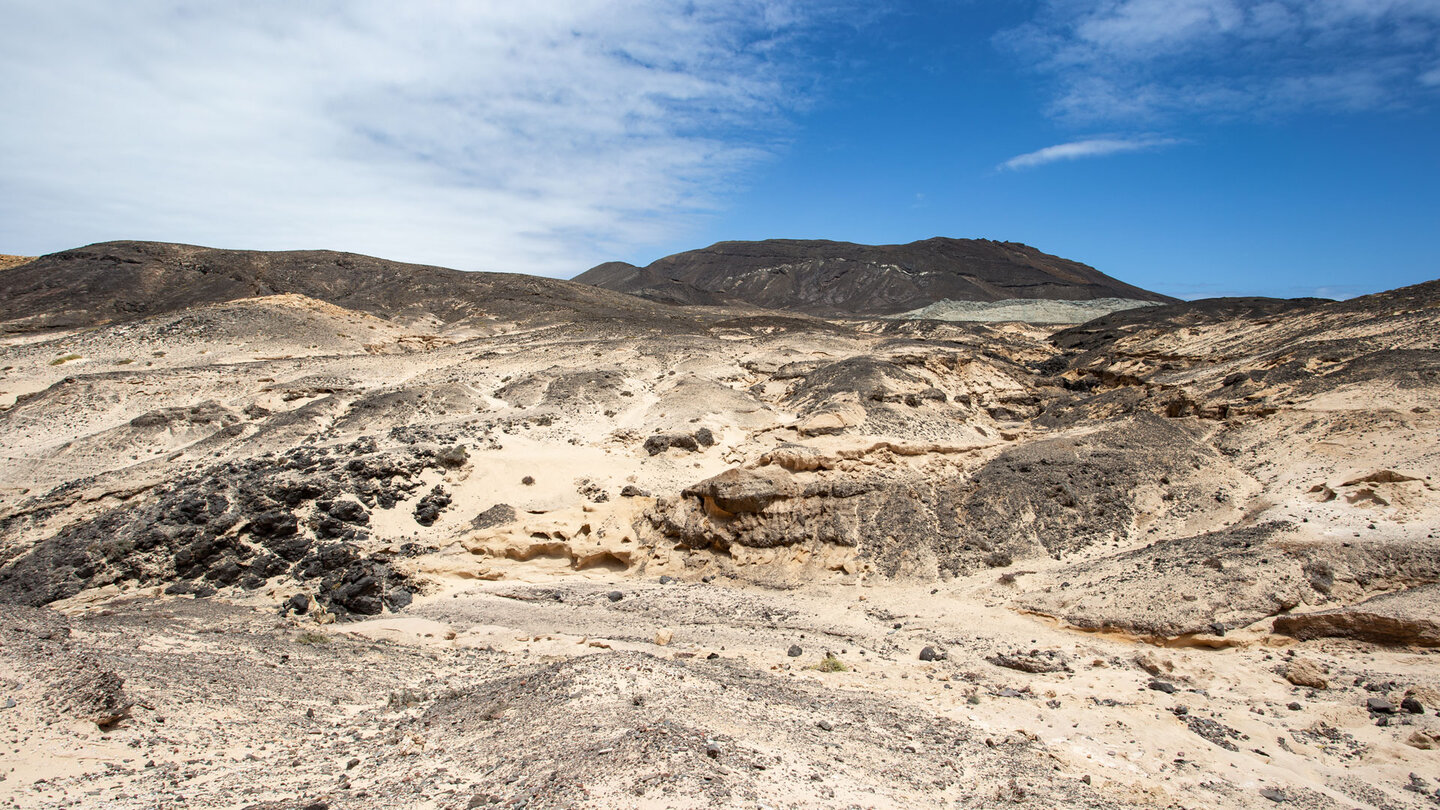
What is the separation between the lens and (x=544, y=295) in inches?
1601

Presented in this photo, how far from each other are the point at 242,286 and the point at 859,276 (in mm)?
59867

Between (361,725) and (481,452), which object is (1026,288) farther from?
(361,725)

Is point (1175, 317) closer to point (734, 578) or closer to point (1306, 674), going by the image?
point (734, 578)

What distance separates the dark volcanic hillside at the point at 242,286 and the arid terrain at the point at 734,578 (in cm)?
1387

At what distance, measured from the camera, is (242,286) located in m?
38.2

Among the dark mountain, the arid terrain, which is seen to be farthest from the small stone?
the dark mountain

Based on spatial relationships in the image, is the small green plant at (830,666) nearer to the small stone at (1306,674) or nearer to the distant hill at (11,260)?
the small stone at (1306,674)

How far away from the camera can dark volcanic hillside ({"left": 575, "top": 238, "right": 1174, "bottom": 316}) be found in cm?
7656

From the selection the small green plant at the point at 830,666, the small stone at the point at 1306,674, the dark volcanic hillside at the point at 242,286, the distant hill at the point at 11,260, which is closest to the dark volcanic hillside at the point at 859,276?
the dark volcanic hillside at the point at 242,286

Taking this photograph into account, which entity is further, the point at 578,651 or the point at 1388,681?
the point at 578,651

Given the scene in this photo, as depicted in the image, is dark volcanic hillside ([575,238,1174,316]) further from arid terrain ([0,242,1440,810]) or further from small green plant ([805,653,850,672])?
small green plant ([805,653,850,672])

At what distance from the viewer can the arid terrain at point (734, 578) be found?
552cm

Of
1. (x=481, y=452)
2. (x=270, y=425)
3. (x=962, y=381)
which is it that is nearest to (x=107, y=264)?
(x=270, y=425)

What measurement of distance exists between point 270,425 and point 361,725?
38.1 feet
